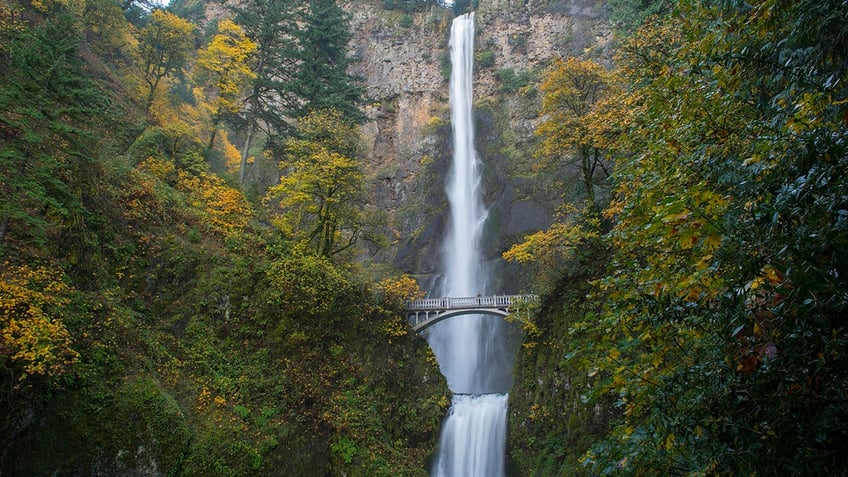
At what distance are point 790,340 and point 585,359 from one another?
5.93ft

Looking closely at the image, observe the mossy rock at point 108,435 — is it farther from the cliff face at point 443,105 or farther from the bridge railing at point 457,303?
the cliff face at point 443,105

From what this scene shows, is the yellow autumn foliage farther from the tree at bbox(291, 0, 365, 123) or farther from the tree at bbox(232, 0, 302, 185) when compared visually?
the tree at bbox(291, 0, 365, 123)

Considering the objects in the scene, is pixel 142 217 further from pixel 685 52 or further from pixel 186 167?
pixel 685 52

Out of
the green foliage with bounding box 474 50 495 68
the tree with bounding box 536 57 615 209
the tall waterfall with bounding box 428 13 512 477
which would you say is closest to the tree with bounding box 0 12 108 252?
the tree with bounding box 536 57 615 209

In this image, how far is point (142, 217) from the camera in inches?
510

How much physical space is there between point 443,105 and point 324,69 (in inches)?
749

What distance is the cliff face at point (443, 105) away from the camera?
32.2 meters

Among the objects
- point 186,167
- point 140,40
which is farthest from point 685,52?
point 140,40

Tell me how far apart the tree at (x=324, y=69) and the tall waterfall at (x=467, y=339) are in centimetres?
1224

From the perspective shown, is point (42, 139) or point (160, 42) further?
point (160, 42)

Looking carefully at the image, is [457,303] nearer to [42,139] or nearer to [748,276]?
[42,139]

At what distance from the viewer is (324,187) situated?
16172mm

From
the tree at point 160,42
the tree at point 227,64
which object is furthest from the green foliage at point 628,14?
the tree at point 160,42

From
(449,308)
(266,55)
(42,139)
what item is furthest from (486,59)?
(42,139)
